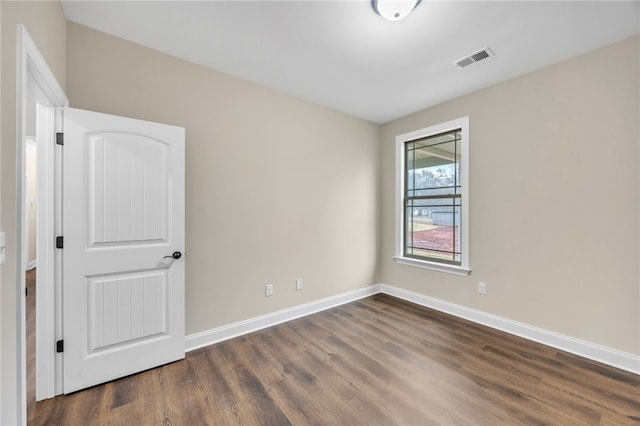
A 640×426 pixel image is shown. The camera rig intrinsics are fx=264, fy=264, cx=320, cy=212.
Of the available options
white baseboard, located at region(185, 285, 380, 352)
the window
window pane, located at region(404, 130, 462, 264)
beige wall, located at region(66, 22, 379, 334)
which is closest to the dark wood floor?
white baseboard, located at region(185, 285, 380, 352)

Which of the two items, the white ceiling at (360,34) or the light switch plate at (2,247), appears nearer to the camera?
the light switch plate at (2,247)

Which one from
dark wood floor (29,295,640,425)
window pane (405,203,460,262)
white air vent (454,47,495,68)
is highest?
white air vent (454,47,495,68)

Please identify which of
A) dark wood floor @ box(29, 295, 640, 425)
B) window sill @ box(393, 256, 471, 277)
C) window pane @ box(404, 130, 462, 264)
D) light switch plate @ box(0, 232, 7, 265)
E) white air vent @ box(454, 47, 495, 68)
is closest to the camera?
light switch plate @ box(0, 232, 7, 265)

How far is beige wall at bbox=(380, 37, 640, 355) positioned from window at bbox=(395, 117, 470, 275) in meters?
0.13

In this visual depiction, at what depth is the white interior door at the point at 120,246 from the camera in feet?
5.99

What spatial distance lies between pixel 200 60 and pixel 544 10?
8.94 ft

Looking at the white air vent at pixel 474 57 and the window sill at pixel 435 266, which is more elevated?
the white air vent at pixel 474 57

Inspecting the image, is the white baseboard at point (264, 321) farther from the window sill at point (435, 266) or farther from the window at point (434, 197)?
the window at point (434, 197)

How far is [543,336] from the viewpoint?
2539 millimetres

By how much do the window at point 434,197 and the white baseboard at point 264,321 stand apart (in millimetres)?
1012

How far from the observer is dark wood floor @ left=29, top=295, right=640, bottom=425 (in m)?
1.64

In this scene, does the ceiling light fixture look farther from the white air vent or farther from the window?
the window

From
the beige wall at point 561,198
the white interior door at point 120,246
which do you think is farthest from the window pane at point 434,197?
the white interior door at point 120,246

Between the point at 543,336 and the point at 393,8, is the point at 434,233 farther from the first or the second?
the point at 393,8
